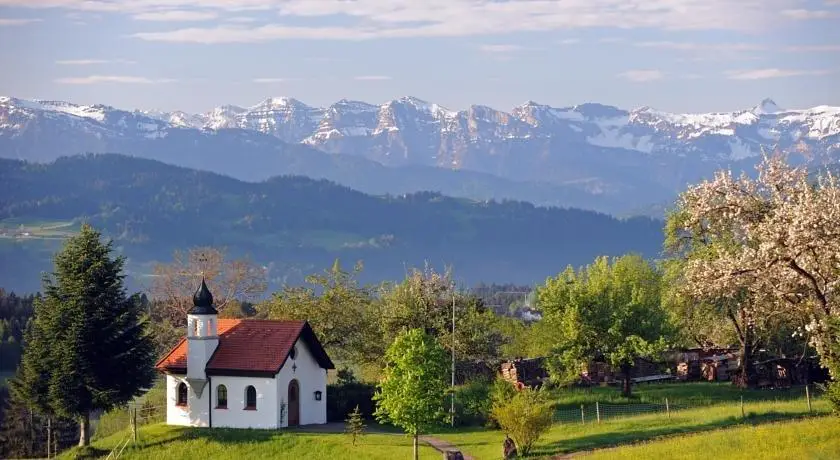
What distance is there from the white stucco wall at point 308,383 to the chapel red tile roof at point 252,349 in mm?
437

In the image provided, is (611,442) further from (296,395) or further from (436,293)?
(436,293)

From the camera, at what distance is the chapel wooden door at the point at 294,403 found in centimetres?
6762

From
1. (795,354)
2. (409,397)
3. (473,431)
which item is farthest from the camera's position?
(795,354)

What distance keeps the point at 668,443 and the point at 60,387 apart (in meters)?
29.8

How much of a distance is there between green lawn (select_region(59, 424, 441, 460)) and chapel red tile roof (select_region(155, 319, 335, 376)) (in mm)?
3137

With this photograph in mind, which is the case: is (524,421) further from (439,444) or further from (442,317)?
(442,317)

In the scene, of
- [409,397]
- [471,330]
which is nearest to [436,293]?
[471,330]

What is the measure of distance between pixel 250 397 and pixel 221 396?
1.66 m

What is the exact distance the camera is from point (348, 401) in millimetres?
71250

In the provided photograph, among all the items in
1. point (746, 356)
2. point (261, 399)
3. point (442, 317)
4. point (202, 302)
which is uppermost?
point (202, 302)

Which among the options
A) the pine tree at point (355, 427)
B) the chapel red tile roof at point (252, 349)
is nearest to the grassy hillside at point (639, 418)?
the pine tree at point (355, 427)

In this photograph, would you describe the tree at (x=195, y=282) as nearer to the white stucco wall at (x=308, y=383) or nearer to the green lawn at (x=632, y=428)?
the white stucco wall at (x=308, y=383)

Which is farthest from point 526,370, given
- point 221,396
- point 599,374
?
point 221,396

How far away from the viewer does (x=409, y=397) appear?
5778 cm
